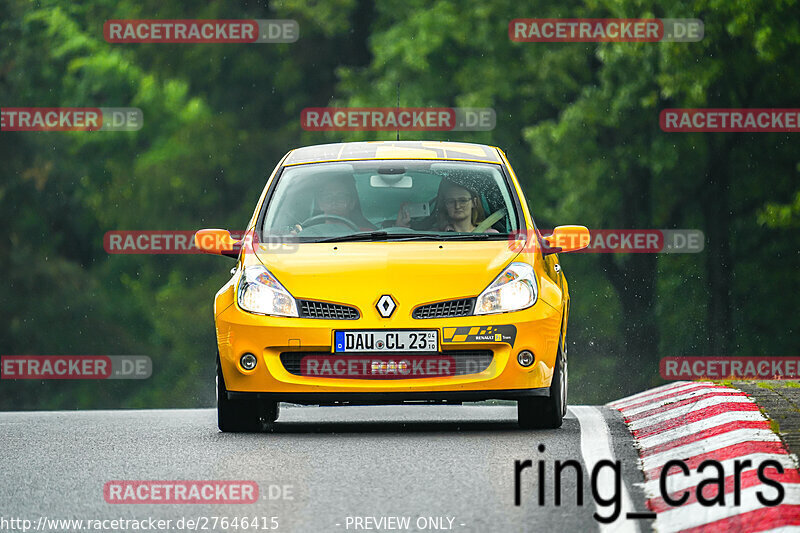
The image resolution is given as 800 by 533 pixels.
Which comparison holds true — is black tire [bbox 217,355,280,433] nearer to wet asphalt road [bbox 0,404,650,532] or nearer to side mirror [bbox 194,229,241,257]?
wet asphalt road [bbox 0,404,650,532]

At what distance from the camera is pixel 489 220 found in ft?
38.2

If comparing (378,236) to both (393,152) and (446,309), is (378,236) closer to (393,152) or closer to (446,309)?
(446,309)

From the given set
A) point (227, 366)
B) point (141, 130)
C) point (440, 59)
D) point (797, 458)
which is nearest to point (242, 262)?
point (227, 366)

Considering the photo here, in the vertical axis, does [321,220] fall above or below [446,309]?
above

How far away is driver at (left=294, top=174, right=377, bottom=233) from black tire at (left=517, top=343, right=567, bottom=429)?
1560 mm

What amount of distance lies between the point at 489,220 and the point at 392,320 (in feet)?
4.88

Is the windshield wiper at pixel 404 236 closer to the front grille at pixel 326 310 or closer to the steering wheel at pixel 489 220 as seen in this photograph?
the steering wheel at pixel 489 220

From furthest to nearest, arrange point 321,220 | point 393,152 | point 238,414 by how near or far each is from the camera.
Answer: point 393,152
point 321,220
point 238,414

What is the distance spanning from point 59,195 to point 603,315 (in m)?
16.0

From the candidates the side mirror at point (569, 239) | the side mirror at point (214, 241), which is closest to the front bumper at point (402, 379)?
the side mirror at point (569, 239)

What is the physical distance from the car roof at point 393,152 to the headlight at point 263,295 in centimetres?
158

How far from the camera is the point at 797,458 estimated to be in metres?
8.39

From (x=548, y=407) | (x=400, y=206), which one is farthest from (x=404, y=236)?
(x=548, y=407)

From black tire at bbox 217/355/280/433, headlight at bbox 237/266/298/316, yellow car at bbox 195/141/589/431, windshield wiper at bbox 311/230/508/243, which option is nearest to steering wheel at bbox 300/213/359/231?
yellow car at bbox 195/141/589/431
